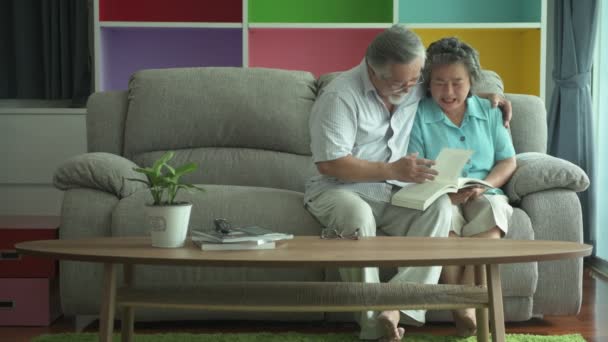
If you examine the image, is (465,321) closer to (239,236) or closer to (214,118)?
(239,236)

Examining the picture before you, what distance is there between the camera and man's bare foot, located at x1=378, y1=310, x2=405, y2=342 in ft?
7.60

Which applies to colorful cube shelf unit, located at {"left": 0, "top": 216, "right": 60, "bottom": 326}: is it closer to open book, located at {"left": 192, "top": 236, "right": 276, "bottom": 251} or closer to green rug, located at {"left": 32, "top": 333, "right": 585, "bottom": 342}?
green rug, located at {"left": 32, "top": 333, "right": 585, "bottom": 342}

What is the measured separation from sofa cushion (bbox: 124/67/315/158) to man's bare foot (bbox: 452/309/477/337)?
993 mm

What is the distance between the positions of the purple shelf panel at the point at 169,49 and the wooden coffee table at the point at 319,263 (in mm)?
2353

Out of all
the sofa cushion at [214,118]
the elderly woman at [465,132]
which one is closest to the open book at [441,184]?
the elderly woman at [465,132]

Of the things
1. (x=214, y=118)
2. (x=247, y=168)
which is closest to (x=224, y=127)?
(x=214, y=118)

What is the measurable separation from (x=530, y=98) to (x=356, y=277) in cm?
123

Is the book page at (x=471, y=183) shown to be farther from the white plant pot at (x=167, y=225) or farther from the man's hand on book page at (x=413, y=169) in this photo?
the white plant pot at (x=167, y=225)

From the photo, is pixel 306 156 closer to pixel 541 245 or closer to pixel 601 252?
pixel 541 245

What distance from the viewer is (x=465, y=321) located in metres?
2.50

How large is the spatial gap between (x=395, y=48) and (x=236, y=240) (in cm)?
87

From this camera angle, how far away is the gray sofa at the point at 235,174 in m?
2.67

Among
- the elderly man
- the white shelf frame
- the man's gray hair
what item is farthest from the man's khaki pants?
the white shelf frame

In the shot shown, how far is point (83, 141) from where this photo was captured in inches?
159
